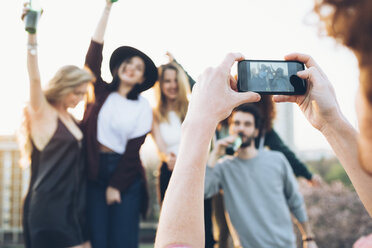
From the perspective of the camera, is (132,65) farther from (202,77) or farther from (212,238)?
(202,77)

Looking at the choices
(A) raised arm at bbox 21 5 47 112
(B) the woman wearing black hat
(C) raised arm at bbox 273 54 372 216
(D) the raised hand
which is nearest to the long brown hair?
(D) the raised hand

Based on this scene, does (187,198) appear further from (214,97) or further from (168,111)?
(168,111)

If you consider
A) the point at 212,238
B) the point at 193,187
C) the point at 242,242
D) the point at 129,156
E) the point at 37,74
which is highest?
the point at 37,74

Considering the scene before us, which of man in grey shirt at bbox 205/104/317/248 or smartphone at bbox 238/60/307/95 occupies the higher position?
smartphone at bbox 238/60/307/95

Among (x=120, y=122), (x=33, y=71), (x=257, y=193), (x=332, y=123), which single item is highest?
(x=33, y=71)

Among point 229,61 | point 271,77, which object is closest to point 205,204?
point 271,77

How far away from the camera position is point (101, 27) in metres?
3.32

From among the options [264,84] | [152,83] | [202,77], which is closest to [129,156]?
[152,83]

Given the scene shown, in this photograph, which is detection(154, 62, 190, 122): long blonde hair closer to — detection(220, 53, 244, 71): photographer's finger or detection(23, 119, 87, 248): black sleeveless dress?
detection(23, 119, 87, 248): black sleeveless dress

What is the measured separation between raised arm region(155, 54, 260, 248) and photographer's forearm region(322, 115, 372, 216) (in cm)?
38

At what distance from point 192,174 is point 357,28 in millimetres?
413

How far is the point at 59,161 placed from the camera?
283 cm

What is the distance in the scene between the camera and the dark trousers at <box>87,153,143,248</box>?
9.93 ft

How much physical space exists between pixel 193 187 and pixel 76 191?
2.29 meters
